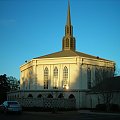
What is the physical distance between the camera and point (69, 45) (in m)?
81.9

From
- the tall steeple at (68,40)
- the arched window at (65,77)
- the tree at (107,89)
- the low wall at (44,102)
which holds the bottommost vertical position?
the low wall at (44,102)

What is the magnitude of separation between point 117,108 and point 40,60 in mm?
31956

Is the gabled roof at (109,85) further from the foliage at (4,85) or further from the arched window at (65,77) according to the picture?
the foliage at (4,85)

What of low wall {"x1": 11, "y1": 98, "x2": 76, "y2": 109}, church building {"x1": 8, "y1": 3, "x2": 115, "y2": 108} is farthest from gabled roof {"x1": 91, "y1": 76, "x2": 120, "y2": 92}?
church building {"x1": 8, "y1": 3, "x2": 115, "y2": 108}

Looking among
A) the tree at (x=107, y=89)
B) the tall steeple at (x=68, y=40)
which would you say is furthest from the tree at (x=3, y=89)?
the tree at (x=107, y=89)

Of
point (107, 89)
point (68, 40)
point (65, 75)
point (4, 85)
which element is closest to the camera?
point (107, 89)

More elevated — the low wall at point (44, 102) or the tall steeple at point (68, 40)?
the tall steeple at point (68, 40)

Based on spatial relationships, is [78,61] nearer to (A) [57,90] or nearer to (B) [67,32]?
(A) [57,90]

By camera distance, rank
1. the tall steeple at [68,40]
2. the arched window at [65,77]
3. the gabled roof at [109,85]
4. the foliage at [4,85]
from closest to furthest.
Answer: the gabled roof at [109,85]
the arched window at [65,77]
the tall steeple at [68,40]
the foliage at [4,85]

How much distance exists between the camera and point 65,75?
71.5 metres

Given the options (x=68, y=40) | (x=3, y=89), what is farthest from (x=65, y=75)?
(x=3, y=89)

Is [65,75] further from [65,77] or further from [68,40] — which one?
[68,40]

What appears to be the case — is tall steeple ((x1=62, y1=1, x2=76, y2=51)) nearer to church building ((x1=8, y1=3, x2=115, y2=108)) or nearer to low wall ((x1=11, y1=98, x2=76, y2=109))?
church building ((x1=8, y1=3, x2=115, y2=108))

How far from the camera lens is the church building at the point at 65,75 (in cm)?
6931
